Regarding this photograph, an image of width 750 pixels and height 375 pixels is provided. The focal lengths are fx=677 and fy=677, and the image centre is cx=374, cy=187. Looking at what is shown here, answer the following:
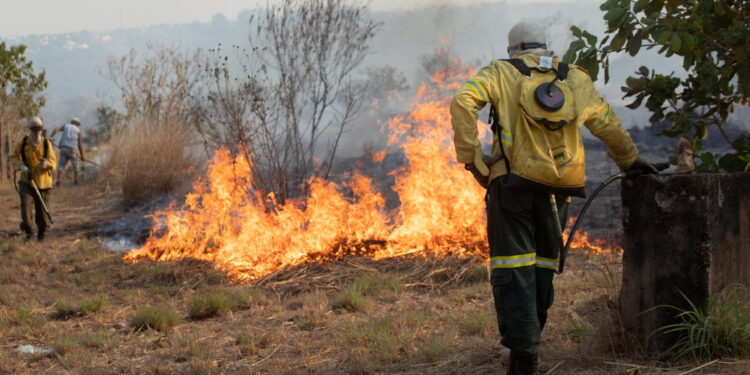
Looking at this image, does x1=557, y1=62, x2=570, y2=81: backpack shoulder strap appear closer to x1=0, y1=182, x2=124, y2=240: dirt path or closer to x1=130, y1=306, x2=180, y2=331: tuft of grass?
x1=130, y1=306, x2=180, y2=331: tuft of grass

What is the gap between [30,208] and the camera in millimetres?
9461

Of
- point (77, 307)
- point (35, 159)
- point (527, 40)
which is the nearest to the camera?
point (527, 40)

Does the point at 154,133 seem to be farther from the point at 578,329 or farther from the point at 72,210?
the point at 578,329

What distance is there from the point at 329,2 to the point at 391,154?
33.0 feet

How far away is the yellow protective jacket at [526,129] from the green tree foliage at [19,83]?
18.2 m

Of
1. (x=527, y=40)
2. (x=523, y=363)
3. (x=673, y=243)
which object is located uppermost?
(x=527, y=40)

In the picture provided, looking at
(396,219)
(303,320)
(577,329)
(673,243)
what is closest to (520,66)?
(673,243)

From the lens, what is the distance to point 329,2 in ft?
24.8

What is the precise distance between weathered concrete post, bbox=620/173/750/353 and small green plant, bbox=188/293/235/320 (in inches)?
130

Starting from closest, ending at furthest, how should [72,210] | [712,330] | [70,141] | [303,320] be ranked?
[712,330] < [303,320] < [72,210] < [70,141]

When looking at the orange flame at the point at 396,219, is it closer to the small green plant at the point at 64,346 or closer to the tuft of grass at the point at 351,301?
the tuft of grass at the point at 351,301

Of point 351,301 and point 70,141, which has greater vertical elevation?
point 70,141

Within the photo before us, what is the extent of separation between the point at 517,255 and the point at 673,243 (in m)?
0.72

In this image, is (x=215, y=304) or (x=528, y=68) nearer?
(x=528, y=68)
